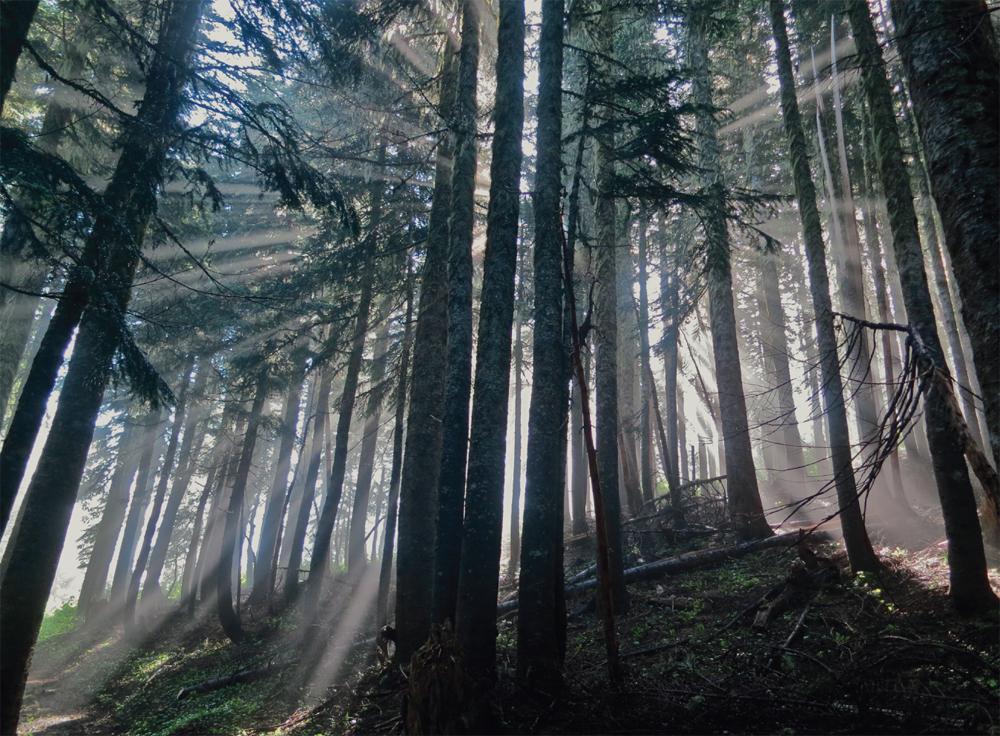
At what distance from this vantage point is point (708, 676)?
5.73 metres

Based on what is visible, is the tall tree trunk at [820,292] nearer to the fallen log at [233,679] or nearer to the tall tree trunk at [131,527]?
the fallen log at [233,679]

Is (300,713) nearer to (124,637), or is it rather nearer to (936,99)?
(936,99)

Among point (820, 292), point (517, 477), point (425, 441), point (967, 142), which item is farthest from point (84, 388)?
point (517, 477)

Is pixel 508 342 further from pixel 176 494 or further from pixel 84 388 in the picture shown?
pixel 176 494

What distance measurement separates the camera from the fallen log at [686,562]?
10531 millimetres

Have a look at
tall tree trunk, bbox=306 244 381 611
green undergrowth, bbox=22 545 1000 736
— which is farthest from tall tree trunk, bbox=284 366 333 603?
green undergrowth, bbox=22 545 1000 736

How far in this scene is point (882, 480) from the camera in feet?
47.3

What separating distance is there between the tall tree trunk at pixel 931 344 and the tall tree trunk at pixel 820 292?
3.05 ft

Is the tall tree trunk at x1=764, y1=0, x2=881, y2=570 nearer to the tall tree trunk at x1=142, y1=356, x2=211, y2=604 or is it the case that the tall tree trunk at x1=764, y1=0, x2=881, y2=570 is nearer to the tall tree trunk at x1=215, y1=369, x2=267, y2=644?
the tall tree trunk at x1=215, y1=369, x2=267, y2=644

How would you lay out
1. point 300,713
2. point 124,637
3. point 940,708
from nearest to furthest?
point 940,708 → point 300,713 → point 124,637

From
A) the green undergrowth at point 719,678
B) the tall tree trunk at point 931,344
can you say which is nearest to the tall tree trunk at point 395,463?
the green undergrowth at point 719,678

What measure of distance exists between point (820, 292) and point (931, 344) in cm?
357

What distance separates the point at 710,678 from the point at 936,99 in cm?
563

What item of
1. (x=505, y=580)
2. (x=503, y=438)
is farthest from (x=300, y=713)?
(x=505, y=580)
